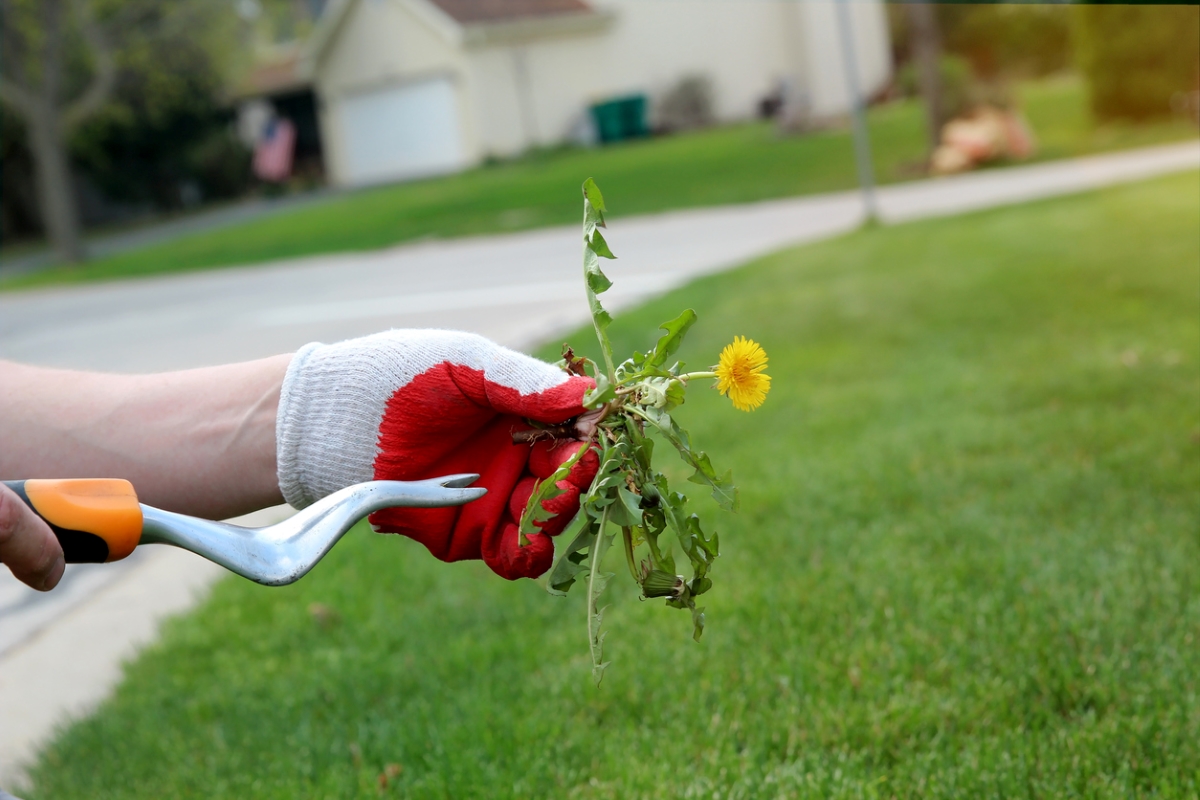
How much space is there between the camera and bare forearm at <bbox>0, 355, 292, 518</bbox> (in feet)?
5.51

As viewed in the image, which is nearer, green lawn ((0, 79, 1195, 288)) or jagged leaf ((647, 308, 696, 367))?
jagged leaf ((647, 308, 696, 367))

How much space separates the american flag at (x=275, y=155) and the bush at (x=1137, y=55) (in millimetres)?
22288

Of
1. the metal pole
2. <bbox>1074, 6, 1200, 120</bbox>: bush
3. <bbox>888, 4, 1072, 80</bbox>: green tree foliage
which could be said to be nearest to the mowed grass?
the metal pole

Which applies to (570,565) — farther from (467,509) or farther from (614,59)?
(614,59)

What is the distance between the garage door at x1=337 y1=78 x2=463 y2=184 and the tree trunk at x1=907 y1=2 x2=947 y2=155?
55.5 ft

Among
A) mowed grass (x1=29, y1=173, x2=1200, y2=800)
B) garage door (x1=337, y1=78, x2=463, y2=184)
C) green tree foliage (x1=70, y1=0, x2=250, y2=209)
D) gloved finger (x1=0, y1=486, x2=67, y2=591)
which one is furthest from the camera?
garage door (x1=337, y1=78, x2=463, y2=184)

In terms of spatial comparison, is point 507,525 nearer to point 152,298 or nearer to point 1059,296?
point 1059,296

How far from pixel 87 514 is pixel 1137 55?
16462 mm

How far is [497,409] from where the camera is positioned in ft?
5.08

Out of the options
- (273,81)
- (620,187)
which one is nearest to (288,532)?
(620,187)

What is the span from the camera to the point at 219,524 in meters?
1.36

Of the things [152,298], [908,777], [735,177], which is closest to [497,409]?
[908,777]

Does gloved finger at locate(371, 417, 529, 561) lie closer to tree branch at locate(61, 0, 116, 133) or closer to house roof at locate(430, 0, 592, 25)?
tree branch at locate(61, 0, 116, 133)

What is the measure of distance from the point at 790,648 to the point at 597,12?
29446mm
